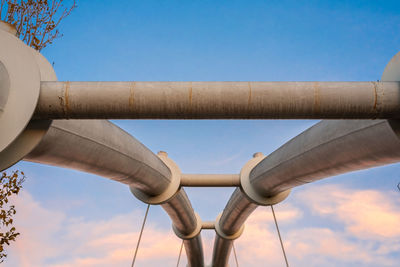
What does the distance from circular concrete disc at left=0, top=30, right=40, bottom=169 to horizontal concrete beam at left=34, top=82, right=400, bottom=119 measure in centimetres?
26

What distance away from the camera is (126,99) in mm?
7832

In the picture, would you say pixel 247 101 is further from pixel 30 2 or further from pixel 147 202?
A: pixel 147 202

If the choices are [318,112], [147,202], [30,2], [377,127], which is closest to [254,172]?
[147,202]

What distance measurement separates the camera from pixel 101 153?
11875 mm

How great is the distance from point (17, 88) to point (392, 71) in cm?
872

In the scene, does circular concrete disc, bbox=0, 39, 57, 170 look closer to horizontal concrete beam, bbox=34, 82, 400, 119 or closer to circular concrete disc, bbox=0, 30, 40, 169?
circular concrete disc, bbox=0, 30, 40, 169

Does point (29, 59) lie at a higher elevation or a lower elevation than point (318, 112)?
higher

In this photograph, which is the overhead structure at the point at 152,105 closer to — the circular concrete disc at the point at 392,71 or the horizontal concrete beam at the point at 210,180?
the circular concrete disc at the point at 392,71

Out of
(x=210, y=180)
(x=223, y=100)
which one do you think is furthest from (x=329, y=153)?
(x=210, y=180)

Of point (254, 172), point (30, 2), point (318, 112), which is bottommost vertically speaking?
point (318, 112)

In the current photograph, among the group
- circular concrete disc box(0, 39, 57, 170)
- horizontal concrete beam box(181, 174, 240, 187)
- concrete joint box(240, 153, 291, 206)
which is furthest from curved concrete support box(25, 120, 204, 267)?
concrete joint box(240, 153, 291, 206)

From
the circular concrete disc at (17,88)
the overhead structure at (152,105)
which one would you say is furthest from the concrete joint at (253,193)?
the circular concrete disc at (17,88)

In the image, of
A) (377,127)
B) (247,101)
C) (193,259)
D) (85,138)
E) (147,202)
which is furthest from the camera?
(193,259)

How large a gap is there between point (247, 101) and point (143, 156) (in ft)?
26.9
